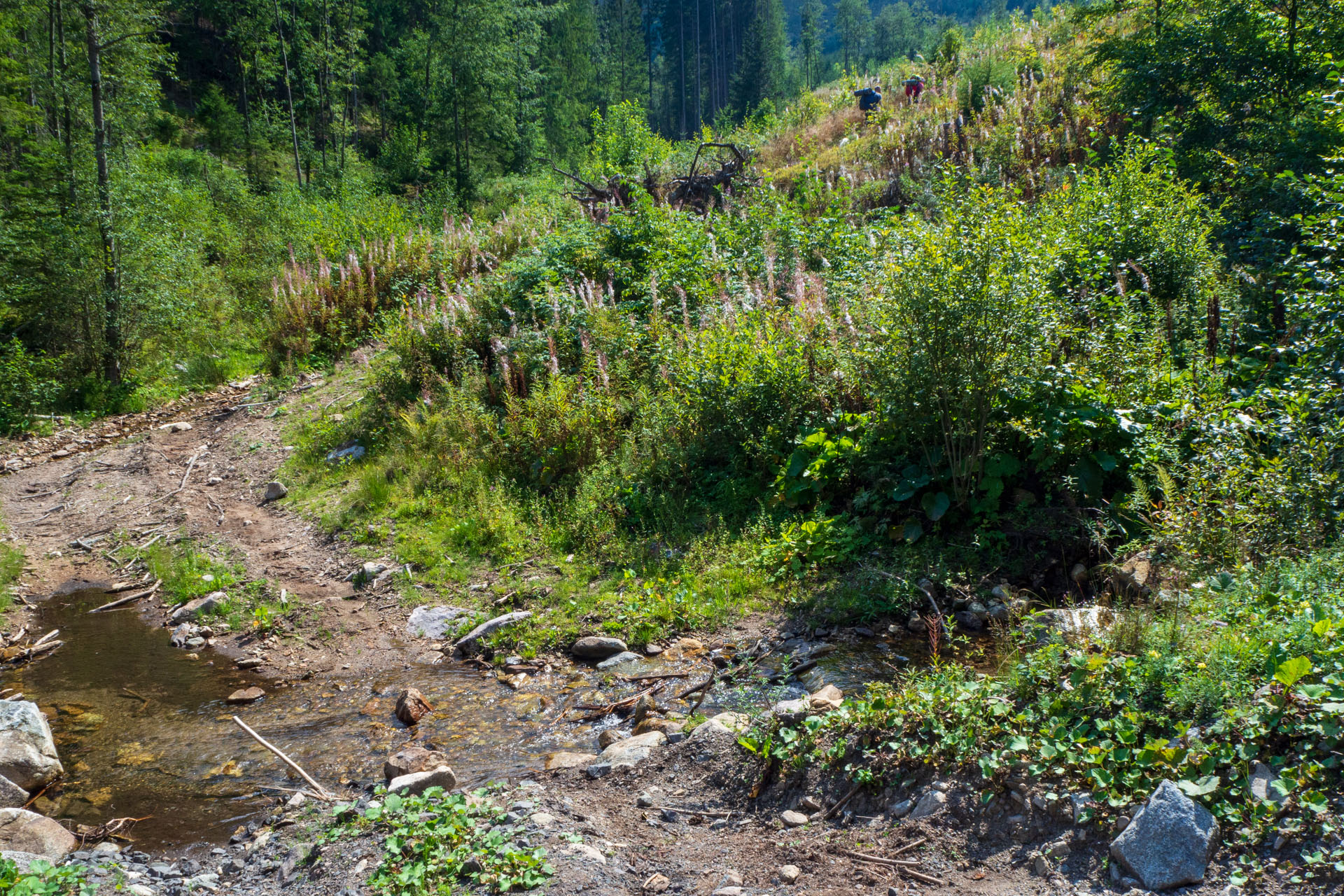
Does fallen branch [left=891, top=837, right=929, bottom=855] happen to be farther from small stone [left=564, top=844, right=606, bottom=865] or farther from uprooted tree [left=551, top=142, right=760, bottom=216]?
uprooted tree [left=551, top=142, right=760, bottom=216]

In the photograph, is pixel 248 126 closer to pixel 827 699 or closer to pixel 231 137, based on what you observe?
pixel 231 137

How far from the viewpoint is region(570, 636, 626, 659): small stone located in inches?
231

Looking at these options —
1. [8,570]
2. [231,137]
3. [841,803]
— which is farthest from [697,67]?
[841,803]

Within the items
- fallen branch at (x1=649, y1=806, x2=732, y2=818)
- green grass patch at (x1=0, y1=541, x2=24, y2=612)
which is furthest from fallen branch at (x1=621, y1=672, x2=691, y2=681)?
green grass patch at (x1=0, y1=541, x2=24, y2=612)

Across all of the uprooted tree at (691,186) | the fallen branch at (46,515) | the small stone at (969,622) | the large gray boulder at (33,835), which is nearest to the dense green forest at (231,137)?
the fallen branch at (46,515)

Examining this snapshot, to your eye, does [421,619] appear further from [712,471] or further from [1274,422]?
[1274,422]

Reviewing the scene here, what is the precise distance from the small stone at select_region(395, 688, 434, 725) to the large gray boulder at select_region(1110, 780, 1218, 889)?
414cm

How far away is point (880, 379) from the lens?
6215 mm

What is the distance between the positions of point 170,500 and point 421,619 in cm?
473

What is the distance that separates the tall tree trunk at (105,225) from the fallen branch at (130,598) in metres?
6.97

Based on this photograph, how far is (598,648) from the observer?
588cm

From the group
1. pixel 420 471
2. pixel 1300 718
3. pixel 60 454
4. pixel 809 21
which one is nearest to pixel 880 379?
pixel 1300 718

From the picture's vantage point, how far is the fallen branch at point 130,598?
7242 mm

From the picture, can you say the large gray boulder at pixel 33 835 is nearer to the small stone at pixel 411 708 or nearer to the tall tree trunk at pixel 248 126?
the small stone at pixel 411 708
